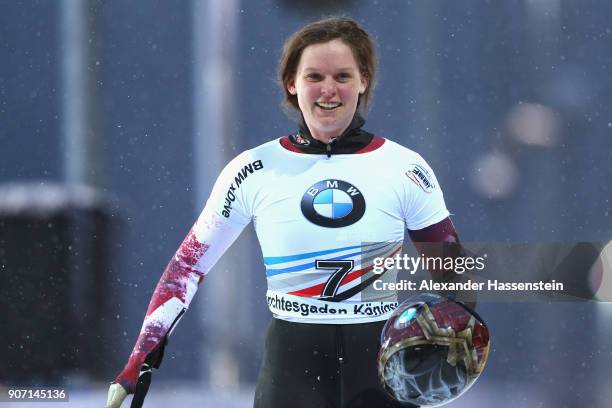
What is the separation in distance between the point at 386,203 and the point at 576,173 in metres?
2.08

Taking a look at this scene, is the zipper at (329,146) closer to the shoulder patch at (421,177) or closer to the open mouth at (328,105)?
the open mouth at (328,105)

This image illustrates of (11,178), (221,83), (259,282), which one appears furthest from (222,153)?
(11,178)

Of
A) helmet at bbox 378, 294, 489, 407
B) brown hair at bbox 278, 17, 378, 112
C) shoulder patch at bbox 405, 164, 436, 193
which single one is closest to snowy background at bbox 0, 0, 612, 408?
brown hair at bbox 278, 17, 378, 112

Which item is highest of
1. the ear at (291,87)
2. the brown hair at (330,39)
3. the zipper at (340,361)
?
the brown hair at (330,39)

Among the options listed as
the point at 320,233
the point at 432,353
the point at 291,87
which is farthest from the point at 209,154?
the point at 432,353

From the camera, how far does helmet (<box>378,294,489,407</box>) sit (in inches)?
107

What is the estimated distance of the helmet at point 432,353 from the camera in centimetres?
271

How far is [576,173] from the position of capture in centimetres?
473

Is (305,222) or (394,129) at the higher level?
(394,129)

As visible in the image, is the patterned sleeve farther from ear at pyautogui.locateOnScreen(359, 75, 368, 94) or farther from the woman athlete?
ear at pyautogui.locateOnScreen(359, 75, 368, 94)

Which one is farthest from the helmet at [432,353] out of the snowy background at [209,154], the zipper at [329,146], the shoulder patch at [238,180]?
the snowy background at [209,154]

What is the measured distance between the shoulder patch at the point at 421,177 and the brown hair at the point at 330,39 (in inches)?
12.4

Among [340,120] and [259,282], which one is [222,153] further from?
[340,120]

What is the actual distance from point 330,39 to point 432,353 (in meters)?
1.07
